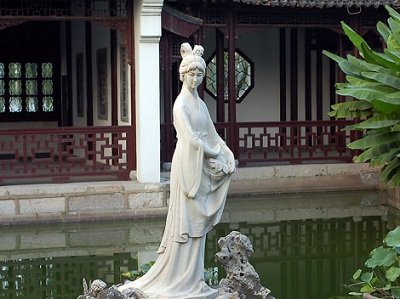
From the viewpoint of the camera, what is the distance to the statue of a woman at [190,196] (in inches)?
265

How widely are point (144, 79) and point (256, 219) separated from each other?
279 cm

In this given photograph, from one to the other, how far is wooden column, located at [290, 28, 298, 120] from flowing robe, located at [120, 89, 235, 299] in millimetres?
13446

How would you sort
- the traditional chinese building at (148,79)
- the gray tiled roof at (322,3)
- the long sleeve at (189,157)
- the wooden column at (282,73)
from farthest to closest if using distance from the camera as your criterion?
the wooden column at (282,73), the gray tiled roof at (322,3), the traditional chinese building at (148,79), the long sleeve at (189,157)

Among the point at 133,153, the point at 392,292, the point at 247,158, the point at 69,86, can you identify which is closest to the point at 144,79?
the point at 133,153

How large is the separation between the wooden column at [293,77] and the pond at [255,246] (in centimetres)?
499

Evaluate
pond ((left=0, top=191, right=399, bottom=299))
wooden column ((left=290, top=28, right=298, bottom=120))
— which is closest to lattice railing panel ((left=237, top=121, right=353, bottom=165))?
pond ((left=0, top=191, right=399, bottom=299))

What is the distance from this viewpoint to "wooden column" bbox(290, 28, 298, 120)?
2020 centimetres

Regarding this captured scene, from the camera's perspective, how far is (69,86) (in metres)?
19.9

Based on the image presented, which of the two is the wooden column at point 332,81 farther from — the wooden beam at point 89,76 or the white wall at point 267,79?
the wooden beam at point 89,76

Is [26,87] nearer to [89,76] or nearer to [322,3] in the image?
[89,76]

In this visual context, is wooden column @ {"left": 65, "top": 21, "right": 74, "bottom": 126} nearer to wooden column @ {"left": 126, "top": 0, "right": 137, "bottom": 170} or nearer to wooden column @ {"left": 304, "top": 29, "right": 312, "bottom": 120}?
wooden column @ {"left": 304, "top": 29, "right": 312, "bottom": 120}

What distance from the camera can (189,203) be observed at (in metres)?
6.77

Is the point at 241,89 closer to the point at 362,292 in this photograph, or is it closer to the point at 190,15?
the point at 190,15

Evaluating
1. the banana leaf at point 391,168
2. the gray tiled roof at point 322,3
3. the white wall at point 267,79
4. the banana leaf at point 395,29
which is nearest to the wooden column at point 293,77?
the white wall at point 267,79
